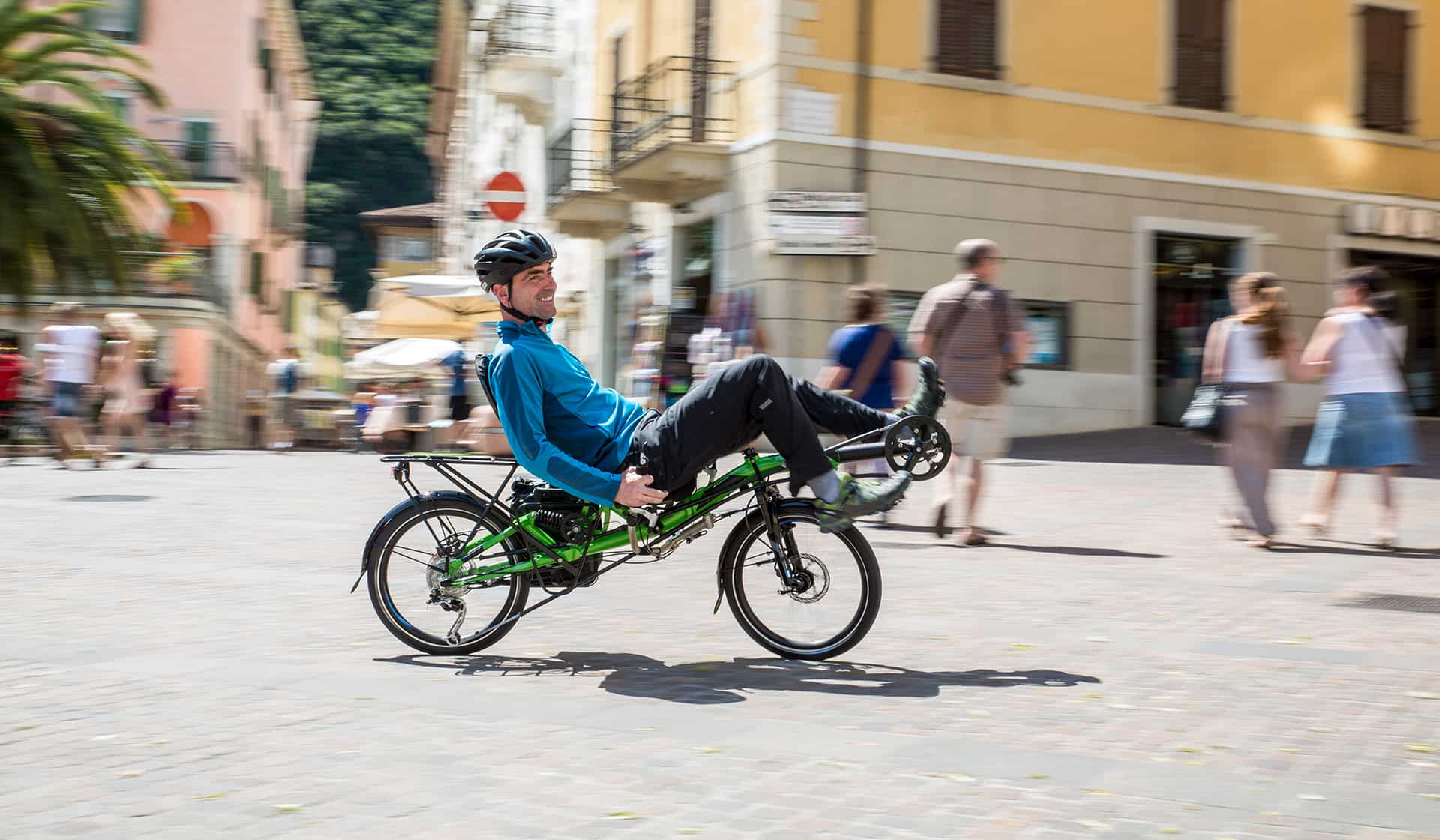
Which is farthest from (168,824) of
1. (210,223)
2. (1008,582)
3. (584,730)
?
(210,223)

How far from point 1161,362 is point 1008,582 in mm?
13941

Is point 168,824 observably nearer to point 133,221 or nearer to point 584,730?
point 584,730

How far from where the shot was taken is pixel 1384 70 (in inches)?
881

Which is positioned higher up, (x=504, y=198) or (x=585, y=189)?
(x=585, y=189)

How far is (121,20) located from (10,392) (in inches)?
772

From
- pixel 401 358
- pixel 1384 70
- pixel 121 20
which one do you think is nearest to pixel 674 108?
pixel 401 358

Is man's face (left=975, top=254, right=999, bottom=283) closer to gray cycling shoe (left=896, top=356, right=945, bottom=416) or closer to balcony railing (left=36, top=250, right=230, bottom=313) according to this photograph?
gray cycling shoe (left=896, top=356, right=945, bottom=416)

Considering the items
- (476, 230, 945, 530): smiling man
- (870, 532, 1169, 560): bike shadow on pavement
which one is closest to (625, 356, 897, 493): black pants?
(476, 230, 945, 530): smiling man

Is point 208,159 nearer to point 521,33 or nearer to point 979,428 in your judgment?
point 521,33

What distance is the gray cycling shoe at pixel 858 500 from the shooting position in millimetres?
5543

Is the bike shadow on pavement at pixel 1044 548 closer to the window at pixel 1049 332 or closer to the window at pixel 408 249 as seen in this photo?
the window at pixel 1049 332

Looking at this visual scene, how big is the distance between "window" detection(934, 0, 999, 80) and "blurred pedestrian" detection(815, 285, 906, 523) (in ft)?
34.6

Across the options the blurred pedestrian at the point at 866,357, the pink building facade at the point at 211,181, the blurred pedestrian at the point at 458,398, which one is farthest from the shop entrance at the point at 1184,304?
the pink building facade at the point at 211,181

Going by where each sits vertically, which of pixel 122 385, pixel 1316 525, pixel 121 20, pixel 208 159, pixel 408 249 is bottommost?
pixel 1316 525
